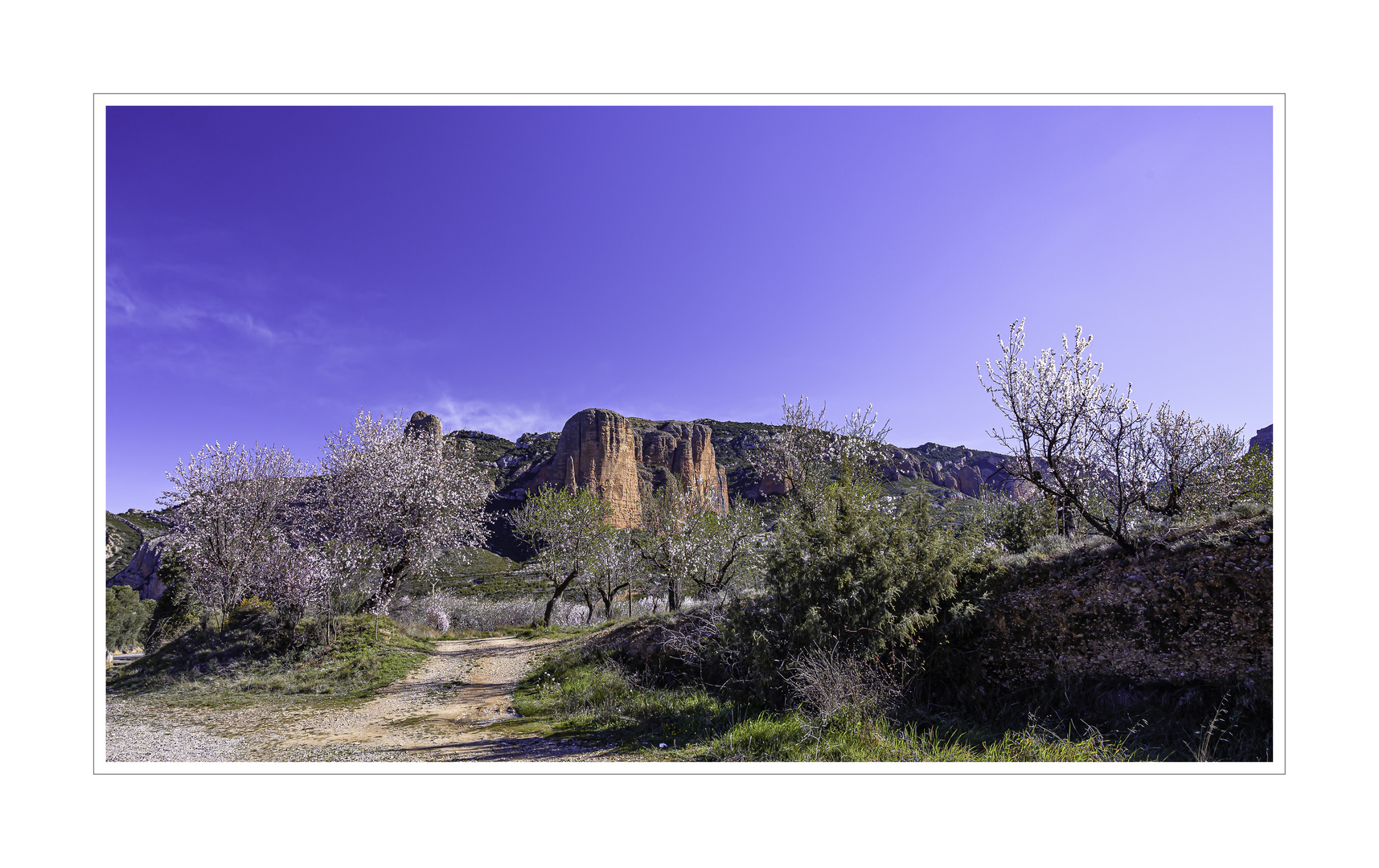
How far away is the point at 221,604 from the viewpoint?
1495 centimetres

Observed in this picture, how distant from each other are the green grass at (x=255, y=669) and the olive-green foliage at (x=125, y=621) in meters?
13.7

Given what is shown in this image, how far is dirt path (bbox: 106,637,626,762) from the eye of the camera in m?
6.68

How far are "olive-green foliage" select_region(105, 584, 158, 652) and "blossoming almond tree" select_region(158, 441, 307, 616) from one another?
1057 cm

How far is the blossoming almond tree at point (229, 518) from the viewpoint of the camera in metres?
15.0

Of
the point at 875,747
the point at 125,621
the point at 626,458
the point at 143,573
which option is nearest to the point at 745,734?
the point at 875,747

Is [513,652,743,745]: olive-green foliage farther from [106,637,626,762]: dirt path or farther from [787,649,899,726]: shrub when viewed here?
[787,649,899,726]: shrub

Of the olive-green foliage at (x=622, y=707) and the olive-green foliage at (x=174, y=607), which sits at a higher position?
the olive-green foliage at (x=622, y=707)

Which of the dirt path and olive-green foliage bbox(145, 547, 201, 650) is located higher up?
the dirt path

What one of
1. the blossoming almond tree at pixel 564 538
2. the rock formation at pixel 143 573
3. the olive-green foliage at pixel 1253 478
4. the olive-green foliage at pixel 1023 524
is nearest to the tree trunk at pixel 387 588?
the blossoming almond tree at pixel 564 538

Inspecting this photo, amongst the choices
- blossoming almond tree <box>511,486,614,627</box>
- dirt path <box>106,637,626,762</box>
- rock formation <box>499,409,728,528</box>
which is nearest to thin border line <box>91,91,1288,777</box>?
dirt path <box>106,637,626,762</box>

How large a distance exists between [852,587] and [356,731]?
800cm

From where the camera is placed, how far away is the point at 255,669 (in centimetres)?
1225
